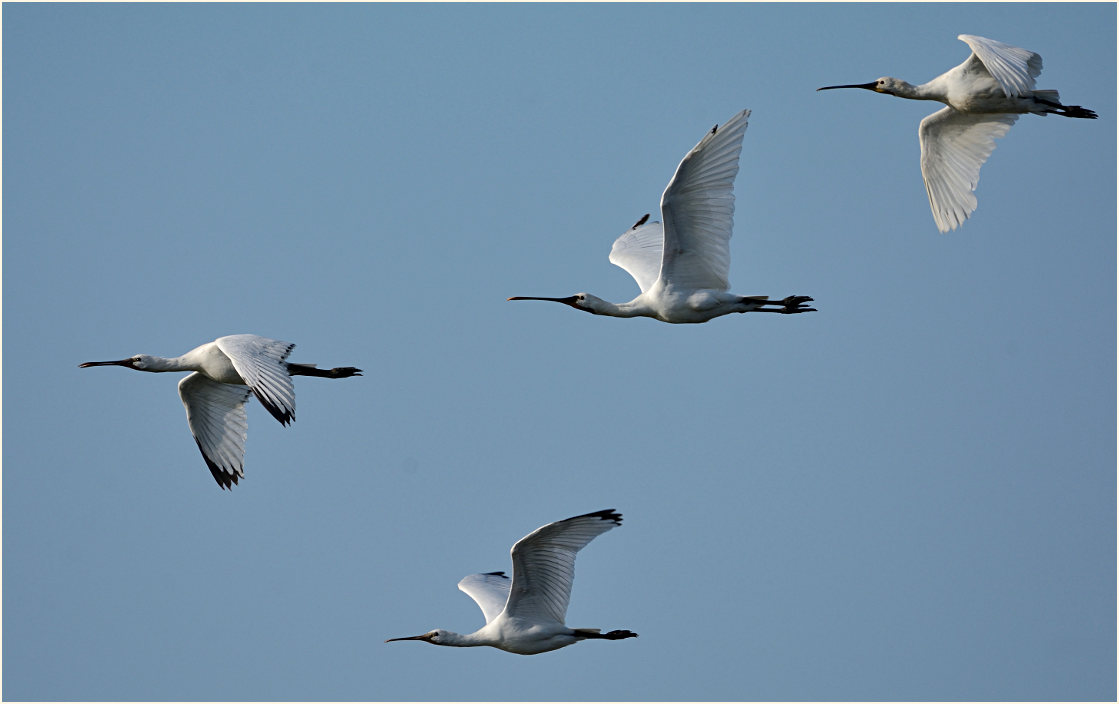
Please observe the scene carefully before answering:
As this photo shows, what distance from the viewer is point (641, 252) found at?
933 inches

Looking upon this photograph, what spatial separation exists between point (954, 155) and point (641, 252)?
437 cm

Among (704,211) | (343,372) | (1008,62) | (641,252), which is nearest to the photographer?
(1008,62)

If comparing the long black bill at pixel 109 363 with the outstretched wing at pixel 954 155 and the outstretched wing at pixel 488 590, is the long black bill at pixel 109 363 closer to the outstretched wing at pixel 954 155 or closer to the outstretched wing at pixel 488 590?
the outstretched wing at pixel 488 590

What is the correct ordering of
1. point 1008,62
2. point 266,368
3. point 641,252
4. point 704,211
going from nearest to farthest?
point 1008,62 → point 704,211 → point 266,368 → point 641,252

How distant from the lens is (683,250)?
64.6 ft

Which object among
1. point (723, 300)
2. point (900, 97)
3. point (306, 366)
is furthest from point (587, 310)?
point (900, 97)

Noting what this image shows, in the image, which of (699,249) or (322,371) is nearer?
(699,249)

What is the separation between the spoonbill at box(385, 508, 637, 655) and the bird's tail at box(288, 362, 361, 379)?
3571mm

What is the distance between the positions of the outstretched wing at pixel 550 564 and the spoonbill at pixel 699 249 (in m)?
2.75

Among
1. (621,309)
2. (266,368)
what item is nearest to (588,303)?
(621,309)

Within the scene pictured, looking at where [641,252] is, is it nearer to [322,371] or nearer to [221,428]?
[322,371]

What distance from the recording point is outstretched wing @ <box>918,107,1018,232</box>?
22.2 metres

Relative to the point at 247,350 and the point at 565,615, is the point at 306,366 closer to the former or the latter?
the point at 247,350

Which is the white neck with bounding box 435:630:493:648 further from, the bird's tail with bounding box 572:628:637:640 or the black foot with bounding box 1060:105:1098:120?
the black foot with bounding box 1060:105:1098:120
